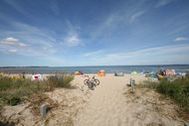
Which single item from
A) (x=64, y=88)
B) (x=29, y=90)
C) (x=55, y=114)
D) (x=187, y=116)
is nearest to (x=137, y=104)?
(x=187, y=116)

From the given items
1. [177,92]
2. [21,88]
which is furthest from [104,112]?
[21,88]

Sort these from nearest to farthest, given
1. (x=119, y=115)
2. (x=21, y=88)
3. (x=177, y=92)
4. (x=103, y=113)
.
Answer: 1. (x=119, y=115)
2. (x=103, y=113)
3. (x=177, y=92)
4. (x=21, y=88)

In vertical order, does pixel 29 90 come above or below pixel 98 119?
above

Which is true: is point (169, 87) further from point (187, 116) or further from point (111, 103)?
point (111, 103)

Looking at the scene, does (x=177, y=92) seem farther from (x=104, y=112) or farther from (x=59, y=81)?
(x=59, y=81)

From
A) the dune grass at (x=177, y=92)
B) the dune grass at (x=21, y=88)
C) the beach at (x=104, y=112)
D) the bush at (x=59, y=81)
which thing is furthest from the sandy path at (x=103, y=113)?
the dune grass at (x=21, y=88)

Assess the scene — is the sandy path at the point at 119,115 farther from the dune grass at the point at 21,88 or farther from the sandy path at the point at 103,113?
the dune grass at the point at 21,88

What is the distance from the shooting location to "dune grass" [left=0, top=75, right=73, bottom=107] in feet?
20.5

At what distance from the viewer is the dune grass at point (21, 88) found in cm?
625

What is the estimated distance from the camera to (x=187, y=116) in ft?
18.1

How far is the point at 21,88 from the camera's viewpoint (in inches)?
293

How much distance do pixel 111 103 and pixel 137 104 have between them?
47.8 inches

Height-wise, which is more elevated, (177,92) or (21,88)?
(21,88)

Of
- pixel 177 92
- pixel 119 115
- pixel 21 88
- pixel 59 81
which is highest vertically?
pixel 59 81
